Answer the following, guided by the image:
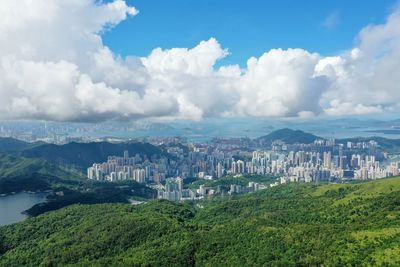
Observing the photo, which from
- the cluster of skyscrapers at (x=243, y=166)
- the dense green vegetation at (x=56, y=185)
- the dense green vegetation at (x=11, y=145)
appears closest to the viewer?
the dense green vegetation at (x=56, y=185)

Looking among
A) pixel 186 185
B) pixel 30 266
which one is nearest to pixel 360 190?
pixel 30 266

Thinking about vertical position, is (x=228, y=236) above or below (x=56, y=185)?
above

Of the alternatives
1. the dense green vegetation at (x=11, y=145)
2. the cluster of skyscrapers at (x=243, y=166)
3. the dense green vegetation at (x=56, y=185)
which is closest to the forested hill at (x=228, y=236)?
the dense green vegetation at (x=56, y=185)

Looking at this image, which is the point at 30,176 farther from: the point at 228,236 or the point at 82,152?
the point at 228,236

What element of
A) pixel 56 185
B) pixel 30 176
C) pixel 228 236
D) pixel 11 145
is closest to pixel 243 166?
pixel 56 185

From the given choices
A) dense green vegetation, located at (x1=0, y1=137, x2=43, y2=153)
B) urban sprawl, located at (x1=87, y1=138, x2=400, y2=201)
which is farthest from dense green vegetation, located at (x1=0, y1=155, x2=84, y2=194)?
dense green vegetation, located at (x1=0, y1=137, x2=43, y2=153)

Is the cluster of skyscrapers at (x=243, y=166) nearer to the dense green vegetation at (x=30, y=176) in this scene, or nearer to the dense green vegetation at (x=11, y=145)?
the dense green vegetation at (x=30, y=176)

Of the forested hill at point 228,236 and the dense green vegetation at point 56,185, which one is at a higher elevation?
the forested hill at point 228,236

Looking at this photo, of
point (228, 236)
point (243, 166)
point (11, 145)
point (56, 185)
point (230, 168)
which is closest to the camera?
point (228, 236)

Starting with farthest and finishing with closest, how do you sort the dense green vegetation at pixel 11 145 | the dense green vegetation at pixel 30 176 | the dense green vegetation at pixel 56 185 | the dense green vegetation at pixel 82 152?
1. the dense green vegetation at pixel 11 145
2. the dense green vegetation at pixel 82 152
3. the dense green vegetation at pixel 30 176
4. the dense green vegetation at pixel 56 185
